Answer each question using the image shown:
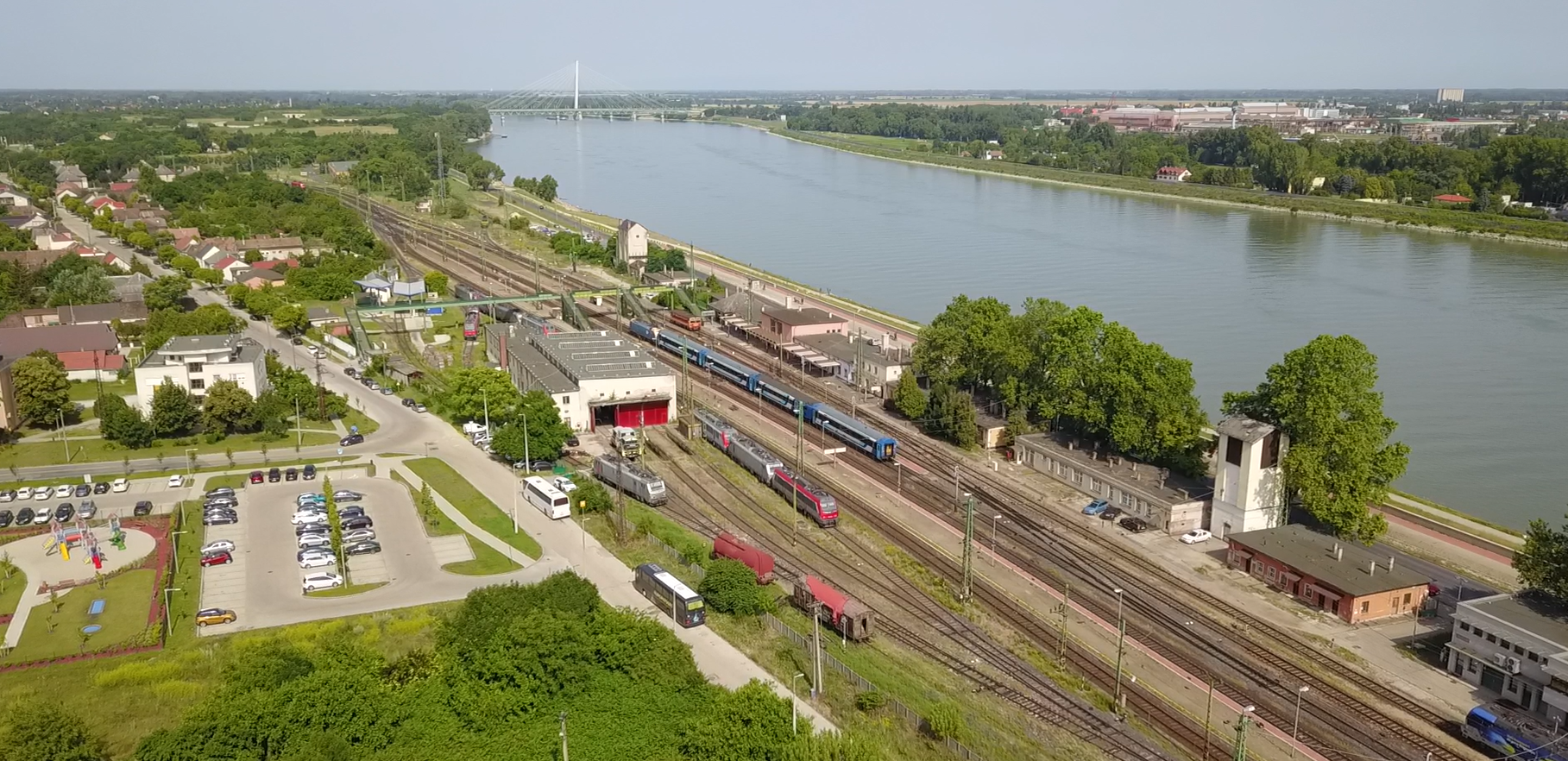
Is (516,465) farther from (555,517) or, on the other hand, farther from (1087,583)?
(1087,583)

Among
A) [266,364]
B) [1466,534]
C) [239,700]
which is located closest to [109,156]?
[266,364]

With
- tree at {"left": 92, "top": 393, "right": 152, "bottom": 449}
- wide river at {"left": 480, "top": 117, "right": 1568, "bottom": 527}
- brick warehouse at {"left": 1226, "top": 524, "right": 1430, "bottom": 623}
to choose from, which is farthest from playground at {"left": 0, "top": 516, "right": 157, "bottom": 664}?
wide river at {"left": 480, "top": 117, "right": 1568, "bottom": 527}

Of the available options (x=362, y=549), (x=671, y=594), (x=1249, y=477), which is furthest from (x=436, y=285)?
(x=1249, y=477)

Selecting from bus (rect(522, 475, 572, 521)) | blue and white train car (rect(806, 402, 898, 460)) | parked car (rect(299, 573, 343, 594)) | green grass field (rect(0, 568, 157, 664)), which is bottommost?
green grass field (rect(0, 568, 157, 664))

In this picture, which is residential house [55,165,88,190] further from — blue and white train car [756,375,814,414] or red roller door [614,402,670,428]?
blue and white train car [756,375,814,414]

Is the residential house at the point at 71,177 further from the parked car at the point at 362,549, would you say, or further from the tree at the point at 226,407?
the parked car at the point at 362,549

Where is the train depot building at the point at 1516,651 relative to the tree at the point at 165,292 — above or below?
below

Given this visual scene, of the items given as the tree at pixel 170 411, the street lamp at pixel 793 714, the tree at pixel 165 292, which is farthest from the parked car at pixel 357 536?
the tree at pixel 165 292
